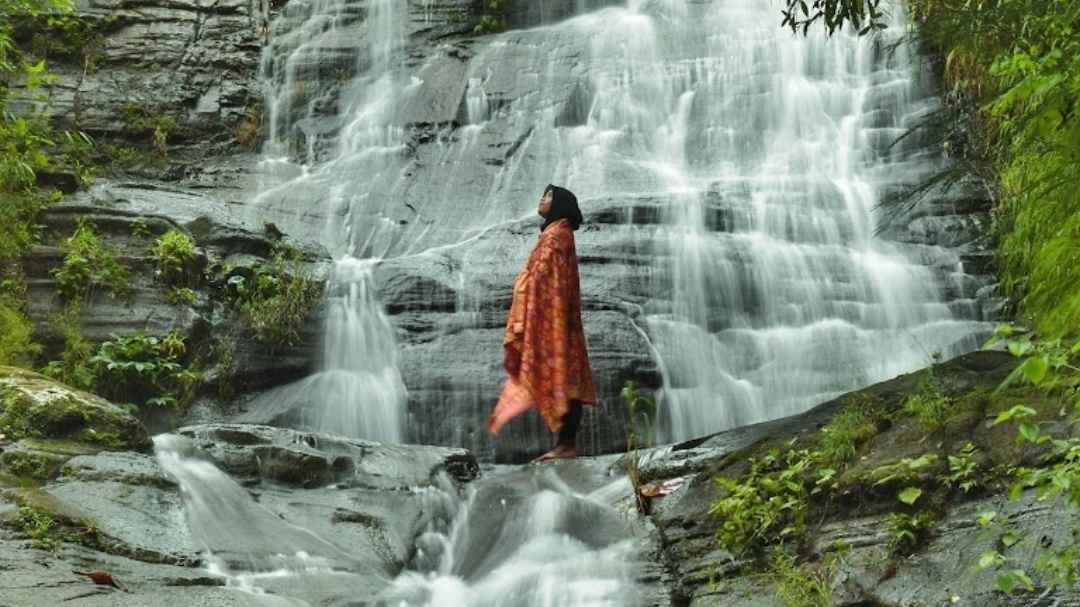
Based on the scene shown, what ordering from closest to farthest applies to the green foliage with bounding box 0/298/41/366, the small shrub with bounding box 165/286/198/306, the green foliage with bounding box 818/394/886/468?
the green foliage with bounding box 818/394/886/468 < the green foliage with bounding box 0/298/41/366 < the small shrub with bounding box 165/286/198/306

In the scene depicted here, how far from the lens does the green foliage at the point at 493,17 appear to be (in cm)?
1942

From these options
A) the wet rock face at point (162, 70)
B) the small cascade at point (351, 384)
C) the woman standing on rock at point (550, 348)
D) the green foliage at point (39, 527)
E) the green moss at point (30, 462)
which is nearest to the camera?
the green foliage at point (39, 527)

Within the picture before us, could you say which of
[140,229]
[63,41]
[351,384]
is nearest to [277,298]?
[351,384]

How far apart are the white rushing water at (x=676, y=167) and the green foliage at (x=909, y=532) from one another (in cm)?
499

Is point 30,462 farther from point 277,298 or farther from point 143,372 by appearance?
point 277,298

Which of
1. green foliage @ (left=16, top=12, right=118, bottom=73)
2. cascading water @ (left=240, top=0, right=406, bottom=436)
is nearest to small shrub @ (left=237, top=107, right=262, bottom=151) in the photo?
cascading water @ (left=240, top=0, right=406, bottom=436)

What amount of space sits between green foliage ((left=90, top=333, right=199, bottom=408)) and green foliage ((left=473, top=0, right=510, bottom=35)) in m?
9.43

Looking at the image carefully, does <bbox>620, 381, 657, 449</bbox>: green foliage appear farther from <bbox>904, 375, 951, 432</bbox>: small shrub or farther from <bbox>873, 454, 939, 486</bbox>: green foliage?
<bbox>873, 454, 939, 486</bbox>: green foliage

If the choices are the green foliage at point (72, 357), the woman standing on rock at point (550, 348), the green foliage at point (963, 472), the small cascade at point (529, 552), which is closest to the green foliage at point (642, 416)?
the woman standing on rock at point (550, 348)

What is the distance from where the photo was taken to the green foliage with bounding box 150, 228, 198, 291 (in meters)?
12.4

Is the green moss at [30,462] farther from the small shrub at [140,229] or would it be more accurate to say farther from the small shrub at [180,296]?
the small shrub at [140,229]

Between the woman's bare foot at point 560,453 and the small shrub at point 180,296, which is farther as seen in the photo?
the small shrub at point 180,296

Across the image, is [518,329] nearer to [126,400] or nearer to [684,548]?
[684,548]

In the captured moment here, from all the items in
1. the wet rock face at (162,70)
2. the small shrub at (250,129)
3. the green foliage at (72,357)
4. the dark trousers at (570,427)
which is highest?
the wet rock face at (162,70)
